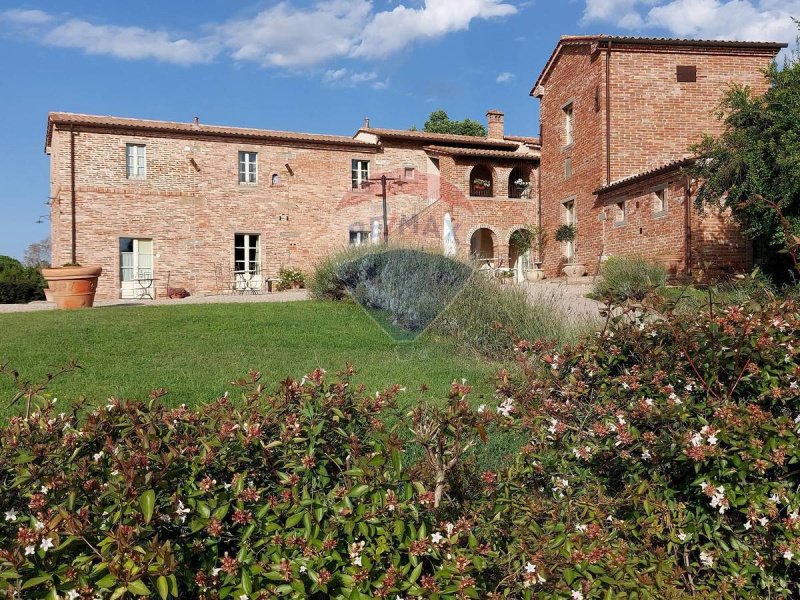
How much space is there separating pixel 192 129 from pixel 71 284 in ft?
35.0

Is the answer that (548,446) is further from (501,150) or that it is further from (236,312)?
(501,150)

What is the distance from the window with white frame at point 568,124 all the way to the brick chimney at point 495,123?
6.28 metres

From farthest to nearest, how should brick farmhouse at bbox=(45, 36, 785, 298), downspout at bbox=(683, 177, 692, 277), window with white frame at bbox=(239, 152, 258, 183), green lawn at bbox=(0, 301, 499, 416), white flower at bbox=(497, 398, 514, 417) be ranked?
1. window with white frame at bbox=(239, 152, 258, 183)
2. brick farmhouse at bbox=(45, 36, 785, 298)
3. downspout at bbox=(683, 177, 692, 277)
4. green lawn at bbox=(0, 301, 499, 416)
5. white flower at bbox=(497, 398, 514, 417)

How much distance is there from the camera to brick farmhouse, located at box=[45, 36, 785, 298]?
18938mm

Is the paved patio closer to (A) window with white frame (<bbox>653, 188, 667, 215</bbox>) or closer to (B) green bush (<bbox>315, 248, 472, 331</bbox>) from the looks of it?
(B) green bush (<bbox>315, 248, 472, 331</bbox>)

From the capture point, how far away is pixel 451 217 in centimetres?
712

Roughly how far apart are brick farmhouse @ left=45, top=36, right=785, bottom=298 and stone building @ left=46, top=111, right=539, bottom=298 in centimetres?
5

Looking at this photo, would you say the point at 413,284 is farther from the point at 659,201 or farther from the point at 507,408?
the point at 659,201

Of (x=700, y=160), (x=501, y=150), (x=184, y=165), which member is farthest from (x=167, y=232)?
(x=700, y=160)

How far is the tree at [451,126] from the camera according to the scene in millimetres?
40719

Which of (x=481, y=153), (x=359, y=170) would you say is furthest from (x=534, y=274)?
(x=359, y=170)

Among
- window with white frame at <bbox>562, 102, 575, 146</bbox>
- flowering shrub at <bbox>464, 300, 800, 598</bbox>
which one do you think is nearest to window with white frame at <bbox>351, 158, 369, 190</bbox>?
window with white frame at <bbox>562, 102, 575, 146</bbox>

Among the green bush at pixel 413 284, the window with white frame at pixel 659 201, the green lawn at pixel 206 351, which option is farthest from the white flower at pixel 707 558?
the window with white frame at pixel 659 201

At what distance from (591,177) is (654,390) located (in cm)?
1907
